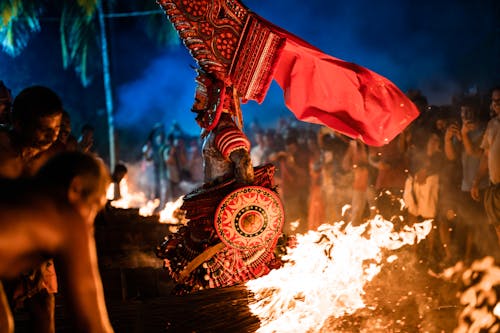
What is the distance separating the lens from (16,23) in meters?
16.5

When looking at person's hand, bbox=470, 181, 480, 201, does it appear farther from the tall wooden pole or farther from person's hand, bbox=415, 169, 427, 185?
the tall wooden pole

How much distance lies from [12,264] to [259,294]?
10.3ft

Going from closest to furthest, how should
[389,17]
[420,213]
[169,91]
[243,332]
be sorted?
[243,332]
[420,213]
[389,17]
[169,91]

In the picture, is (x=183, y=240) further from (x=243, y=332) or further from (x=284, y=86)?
(x=284, y=86)

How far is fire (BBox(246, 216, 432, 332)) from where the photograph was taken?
170 inches

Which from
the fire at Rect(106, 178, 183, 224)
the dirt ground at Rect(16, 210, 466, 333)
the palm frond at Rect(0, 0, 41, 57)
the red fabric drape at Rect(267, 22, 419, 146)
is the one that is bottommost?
the dirt ground at Rect(16, 210, 466, 333)

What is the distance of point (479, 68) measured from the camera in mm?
8133

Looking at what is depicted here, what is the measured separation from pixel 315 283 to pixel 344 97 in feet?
5.97

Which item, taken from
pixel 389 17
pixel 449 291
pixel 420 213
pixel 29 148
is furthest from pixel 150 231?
pixel 389 17

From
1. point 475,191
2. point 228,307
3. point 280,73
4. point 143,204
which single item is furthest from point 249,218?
point 143,204

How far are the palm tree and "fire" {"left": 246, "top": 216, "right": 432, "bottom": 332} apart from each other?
46.8 ft

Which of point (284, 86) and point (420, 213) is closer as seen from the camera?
point (284, 86)

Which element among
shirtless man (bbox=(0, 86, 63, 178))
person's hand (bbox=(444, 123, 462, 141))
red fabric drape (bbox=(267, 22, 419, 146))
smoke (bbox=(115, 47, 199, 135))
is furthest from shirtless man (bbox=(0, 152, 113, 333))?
smoke (bbox=(115, 47, 199, 135))

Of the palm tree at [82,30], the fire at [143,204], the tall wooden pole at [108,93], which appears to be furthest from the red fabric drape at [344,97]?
the tall wooden pole at [108,93]
